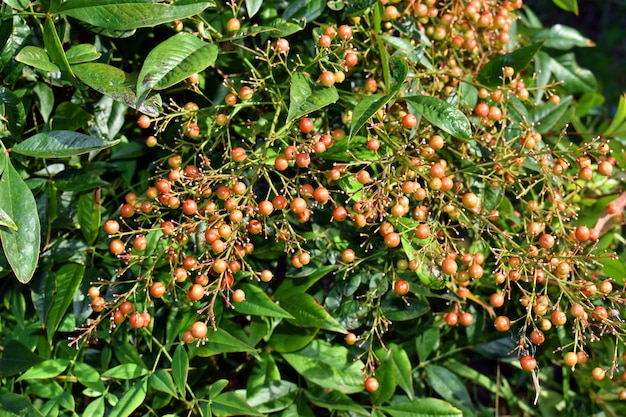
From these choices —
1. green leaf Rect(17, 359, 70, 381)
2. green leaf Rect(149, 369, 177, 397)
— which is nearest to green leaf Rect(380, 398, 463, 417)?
green leaf Rect(149, 369, 177, 397)

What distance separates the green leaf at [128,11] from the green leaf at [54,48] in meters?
0.04

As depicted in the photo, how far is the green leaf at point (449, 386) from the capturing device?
158 cm

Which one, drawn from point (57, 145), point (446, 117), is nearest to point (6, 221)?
point (57, 145)

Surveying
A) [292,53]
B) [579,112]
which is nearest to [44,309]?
[292,53]

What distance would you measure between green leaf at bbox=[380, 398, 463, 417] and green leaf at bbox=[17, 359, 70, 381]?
0.73 metres

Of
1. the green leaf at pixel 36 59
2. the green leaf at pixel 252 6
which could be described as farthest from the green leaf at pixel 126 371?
the green leaf at pixel 252 6

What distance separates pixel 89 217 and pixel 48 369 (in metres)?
0.35

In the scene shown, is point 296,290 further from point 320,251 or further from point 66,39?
point 66,39

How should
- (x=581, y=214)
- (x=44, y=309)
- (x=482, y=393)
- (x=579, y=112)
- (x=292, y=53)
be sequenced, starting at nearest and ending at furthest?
(x=44, y=309) < (x=292, y=53) < (x=581, y=214) < (x=579, y=112) < (x=482, y=393)

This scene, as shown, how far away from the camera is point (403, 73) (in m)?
1.27

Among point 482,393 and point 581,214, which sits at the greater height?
point 581,214

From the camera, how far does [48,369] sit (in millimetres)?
1412

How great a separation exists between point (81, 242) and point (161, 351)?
314 mm

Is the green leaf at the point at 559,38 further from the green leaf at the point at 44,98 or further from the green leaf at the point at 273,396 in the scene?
the green leaf at the point at 44,98
